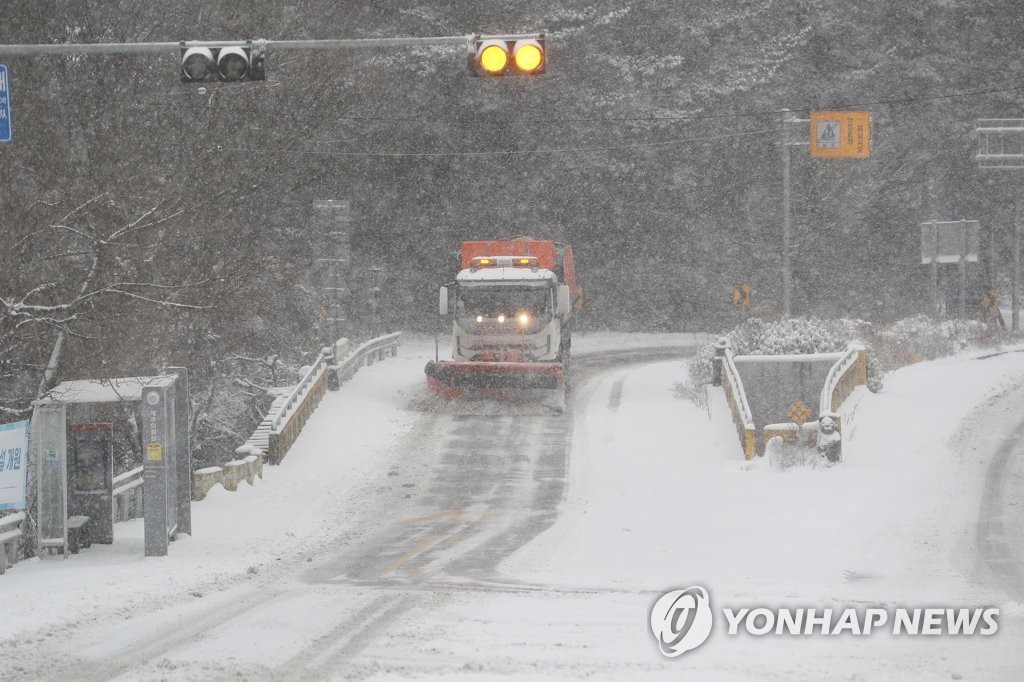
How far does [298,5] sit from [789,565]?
32293mm

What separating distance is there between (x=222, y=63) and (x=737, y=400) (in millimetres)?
13000

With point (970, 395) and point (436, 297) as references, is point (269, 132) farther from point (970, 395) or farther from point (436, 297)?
point (436, 297)

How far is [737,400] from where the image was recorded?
2247cm

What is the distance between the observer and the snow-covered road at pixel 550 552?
9.61 m

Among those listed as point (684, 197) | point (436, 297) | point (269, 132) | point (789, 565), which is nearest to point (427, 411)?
point (269, 132)

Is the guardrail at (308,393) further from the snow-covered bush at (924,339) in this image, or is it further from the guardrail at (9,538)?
the snow-covered bush at (924,339)

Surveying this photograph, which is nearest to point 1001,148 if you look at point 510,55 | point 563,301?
point 563,301

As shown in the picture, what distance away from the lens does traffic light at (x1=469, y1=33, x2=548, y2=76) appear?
12078 mm

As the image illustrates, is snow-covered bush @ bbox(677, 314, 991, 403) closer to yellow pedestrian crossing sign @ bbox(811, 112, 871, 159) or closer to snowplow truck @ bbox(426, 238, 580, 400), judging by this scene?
snowplow truck @ bbox(426, 238, 580, 400)

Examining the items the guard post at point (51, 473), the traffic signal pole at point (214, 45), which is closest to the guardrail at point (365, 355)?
the guard post at point (51, 473)

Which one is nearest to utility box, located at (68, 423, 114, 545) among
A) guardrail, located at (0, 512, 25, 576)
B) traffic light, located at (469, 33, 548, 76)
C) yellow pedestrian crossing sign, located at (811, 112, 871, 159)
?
guardrail, located at (0, 512, 25, 576)

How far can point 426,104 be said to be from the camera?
164 ft

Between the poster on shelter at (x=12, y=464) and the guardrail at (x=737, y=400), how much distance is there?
1202cm

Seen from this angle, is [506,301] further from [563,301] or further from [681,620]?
[681,620]
